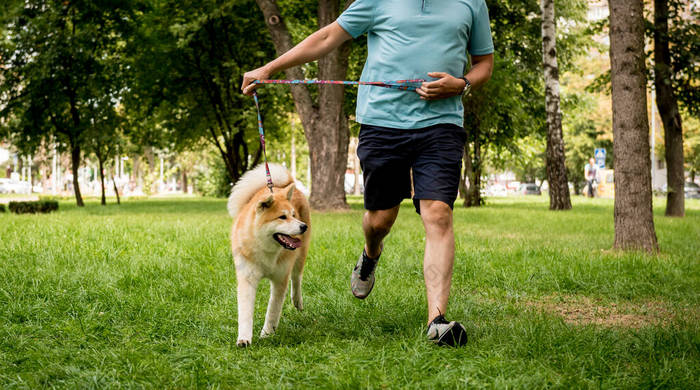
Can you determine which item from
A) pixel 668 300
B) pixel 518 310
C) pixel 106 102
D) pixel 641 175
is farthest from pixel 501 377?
pixel 106 102

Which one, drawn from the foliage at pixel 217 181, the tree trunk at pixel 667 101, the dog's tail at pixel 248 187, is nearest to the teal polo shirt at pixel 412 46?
the dog's tail at pixel 248 187

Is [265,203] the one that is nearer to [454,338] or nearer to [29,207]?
[454,338]

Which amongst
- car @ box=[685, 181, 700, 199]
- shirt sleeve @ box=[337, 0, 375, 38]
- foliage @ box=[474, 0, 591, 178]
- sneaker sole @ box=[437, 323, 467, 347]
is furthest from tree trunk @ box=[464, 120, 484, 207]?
car @ box=[685, 181, 700, 199]

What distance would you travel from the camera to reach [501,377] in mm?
2963

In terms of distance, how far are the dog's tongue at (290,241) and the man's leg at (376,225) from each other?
1.74ft

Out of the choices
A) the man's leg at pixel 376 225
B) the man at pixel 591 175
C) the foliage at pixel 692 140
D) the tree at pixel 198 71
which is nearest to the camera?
the man's leg at pixel 376 225

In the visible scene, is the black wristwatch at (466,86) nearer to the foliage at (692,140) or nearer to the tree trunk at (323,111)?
the tree trunk at (323,111)

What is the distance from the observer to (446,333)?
355 centimetres

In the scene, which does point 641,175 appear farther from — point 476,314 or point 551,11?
point 551,11

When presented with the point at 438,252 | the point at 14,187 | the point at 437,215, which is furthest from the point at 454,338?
the point at 14,187

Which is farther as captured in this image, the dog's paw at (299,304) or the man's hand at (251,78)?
the dog's paw at (299,304)

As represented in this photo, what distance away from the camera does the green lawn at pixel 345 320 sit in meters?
3.14

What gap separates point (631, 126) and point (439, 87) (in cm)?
477

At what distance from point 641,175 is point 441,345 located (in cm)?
513
